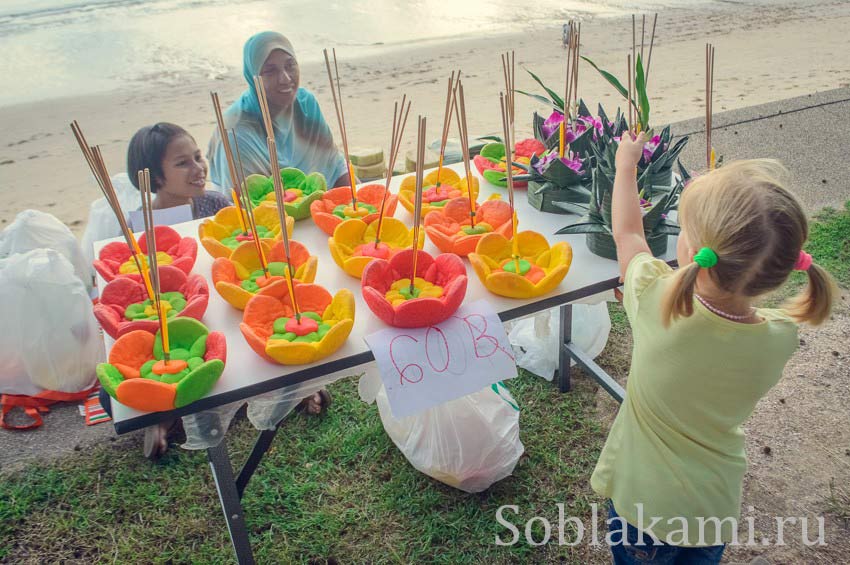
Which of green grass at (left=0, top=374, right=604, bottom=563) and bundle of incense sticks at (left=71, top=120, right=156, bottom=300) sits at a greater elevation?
bundle of incense sticks at (left=71, top=120, right=156, bottom=300)

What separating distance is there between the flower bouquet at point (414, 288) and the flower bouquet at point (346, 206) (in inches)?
10.2

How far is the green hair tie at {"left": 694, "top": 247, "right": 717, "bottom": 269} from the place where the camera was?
94cm

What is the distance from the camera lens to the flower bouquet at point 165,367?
3.61 ft

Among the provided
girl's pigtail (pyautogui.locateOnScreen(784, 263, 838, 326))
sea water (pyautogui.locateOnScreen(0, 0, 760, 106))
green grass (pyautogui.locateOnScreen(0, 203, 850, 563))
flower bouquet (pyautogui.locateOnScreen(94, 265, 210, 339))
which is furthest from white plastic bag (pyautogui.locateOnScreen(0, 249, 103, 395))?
sea water (pyautogui.locateOnScreen(0, 0, 760, 106))

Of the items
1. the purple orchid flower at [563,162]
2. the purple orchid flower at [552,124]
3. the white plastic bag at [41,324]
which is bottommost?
the white plastic bag at [41,324]

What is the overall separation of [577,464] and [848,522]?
70cm

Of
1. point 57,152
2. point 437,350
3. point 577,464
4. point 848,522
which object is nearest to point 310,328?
point 437,350

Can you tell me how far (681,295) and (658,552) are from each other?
0.56m

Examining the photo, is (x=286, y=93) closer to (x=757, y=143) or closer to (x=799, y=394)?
(x=799, y=394)

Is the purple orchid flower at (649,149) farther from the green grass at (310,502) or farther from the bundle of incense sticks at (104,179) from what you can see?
the bundle of incense sticks at (104,179)

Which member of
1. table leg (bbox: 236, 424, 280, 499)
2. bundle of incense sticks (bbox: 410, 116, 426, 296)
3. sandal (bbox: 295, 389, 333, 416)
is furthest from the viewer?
sandal (bbox: 295, 389, 333, 416)

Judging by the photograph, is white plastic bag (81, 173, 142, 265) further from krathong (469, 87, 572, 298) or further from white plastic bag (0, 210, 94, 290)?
krathong (469, 87, 572, 298)

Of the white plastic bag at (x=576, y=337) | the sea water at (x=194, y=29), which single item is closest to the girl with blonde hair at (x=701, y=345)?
the white plastic bag at (x=576, y=337)

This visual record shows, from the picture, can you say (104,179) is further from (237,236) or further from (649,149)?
(649,149)
